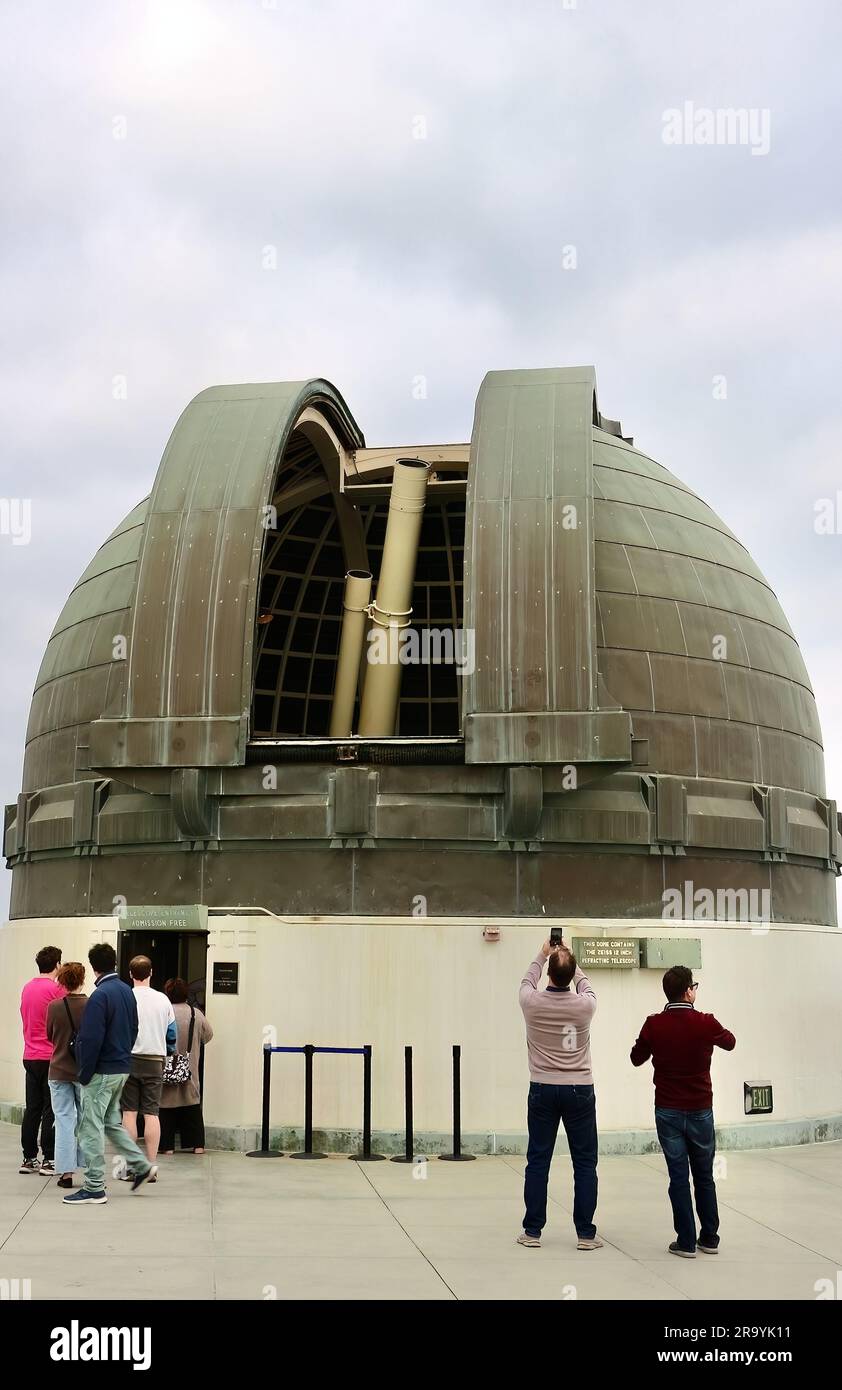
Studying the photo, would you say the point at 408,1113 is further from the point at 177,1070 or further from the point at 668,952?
the point at 668,952

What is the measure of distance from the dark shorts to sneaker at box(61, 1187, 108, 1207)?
1.62 metres

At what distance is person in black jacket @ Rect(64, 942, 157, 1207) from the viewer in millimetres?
11625

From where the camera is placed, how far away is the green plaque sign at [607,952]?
16297 mm

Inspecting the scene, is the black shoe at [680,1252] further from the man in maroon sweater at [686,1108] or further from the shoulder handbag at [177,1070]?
the shoulder handbag at [177,1070]

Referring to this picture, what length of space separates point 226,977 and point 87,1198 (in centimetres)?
476

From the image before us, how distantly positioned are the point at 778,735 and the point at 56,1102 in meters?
12.0

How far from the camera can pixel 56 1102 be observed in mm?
12656

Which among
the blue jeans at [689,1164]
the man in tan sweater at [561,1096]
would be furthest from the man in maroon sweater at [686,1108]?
the man in tan sweater at [561,1096]

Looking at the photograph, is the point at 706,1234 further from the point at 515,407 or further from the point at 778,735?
the point at 515,407

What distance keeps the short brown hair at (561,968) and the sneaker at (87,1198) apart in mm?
4624

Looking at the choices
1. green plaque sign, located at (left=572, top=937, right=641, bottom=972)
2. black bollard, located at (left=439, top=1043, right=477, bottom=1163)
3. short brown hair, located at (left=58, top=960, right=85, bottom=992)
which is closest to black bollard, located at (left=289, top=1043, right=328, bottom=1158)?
black bollard, located at (left=439, top=1043, right=477, bottom=1163)

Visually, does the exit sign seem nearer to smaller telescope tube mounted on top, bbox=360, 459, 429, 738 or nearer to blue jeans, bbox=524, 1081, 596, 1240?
smaller telescope tube mounted on top, bbox=360, 459, 429, 738

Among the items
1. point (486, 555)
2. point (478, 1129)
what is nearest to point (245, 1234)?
point (478, 1129)

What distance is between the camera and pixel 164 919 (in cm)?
1650
